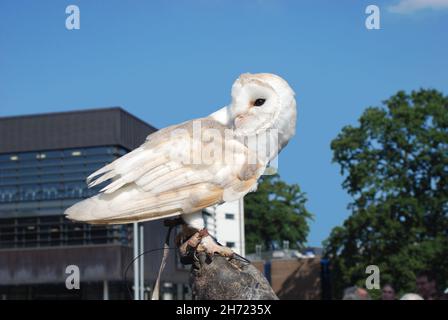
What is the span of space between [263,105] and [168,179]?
83cm

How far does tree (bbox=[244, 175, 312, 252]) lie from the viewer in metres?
66.2

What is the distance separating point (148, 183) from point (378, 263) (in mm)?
32533

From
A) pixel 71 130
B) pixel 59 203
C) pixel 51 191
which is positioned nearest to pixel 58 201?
pixel 59 203

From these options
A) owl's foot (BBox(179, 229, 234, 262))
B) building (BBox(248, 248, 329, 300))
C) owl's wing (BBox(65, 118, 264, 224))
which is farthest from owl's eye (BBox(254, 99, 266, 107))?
building (BBox(248, 248, 329, 300))

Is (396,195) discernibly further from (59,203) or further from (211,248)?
(211,248)

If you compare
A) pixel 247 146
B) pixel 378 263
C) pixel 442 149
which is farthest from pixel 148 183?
pixel 442 149

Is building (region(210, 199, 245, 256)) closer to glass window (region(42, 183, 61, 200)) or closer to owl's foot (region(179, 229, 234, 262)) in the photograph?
glass window (region(42, 183, 61, 200))

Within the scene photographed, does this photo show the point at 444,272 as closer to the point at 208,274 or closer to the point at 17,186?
the point at 17,186

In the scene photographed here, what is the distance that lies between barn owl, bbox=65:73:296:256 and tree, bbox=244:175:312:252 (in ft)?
198

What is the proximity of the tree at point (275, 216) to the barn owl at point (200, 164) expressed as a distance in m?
60.4

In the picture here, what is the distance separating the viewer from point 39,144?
131 feet

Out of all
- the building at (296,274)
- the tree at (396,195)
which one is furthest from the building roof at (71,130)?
the building at (296,274)

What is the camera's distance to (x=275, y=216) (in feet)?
215

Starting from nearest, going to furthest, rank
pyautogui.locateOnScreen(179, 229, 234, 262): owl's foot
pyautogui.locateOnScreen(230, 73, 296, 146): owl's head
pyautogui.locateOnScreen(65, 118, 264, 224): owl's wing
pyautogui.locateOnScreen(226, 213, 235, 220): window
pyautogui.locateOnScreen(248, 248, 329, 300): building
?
1. pyautogui.locateOnScreen(65, 118, 264, 224): owl's wing
2. pyautogui.locateOnScreen(230, 73, 296, 146): owl's head
3. pyautogui.locateOnScreen(179, 229, 234, 262): owl's foot
4. pyautogui.locateOnScreen(248, 248, 329, 300): building
5. pyautogui.locateOnScreen(226, 213, 235, 220): window
